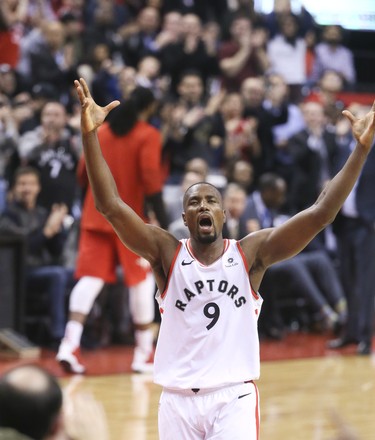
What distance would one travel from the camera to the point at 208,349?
14.9 feet

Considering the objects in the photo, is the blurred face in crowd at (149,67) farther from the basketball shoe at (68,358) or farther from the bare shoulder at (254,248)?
the bare shoulder at (254,248)

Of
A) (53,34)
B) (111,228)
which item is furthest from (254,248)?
(53,34)

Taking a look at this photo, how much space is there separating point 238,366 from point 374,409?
10.4ft

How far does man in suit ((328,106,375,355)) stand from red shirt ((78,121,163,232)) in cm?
238

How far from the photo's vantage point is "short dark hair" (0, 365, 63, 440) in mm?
2324

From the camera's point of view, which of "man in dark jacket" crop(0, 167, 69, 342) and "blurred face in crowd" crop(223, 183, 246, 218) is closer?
"man in dark jacket" crop(0, 167, 69, 342)

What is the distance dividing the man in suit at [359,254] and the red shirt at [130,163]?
2379mm

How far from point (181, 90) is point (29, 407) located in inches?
411

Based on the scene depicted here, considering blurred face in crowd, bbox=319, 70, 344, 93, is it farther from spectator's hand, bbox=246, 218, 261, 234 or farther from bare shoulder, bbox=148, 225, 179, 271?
bare shoulder, bbox=148, 225, 179, 271

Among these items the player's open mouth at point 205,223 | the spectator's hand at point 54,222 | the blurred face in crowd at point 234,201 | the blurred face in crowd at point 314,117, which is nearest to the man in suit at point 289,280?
the blurred face in crowd at point 234,201

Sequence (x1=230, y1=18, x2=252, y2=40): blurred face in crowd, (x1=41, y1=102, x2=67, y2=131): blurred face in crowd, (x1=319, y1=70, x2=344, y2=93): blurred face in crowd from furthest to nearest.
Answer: (x1=230, y1=18, x2=252, y2=40): blurred face in crowd → (x1=319, y1=70, x2=344, y2=93): blurred face in crowd → (x1=41, y1=102, x2=67, y2=131): blurred face in crowd

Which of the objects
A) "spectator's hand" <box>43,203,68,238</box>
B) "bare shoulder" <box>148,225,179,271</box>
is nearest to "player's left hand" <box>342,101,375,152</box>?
"bare shoulder" <box>148,225,179,271</box>

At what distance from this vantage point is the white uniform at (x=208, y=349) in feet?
14.7

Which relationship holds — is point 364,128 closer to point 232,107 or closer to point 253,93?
point 232,107
